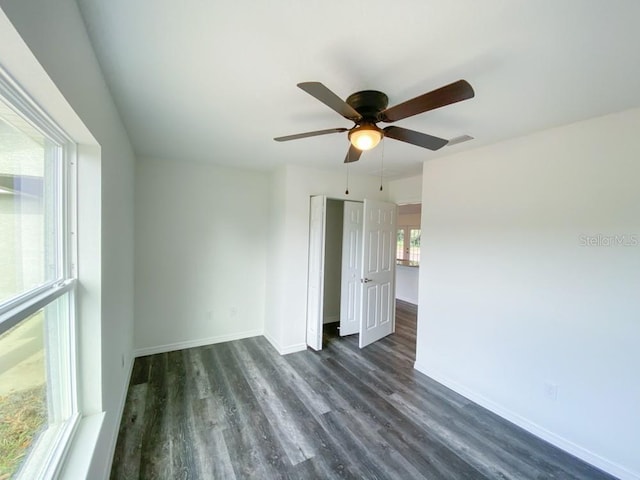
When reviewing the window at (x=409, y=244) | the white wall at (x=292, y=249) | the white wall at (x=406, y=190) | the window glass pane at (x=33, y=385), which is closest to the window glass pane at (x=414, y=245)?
the window at (x=409, y=244)

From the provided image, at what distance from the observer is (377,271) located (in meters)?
3.89

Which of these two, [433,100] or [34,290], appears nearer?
[34,290]

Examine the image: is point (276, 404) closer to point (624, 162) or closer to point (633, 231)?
point (633, 231)

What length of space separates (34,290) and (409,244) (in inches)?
284

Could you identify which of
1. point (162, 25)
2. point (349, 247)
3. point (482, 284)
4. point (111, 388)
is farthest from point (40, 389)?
point (349, 247)

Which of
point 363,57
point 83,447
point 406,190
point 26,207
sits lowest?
point 83,447

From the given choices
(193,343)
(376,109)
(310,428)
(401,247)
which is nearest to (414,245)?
(401,247)

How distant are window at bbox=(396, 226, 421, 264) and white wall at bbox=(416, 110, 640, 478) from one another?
433cm

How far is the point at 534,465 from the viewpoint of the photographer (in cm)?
192

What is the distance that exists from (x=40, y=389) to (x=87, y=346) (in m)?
0.33

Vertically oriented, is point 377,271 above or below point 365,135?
below

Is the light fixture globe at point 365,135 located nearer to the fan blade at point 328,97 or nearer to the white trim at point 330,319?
the fan blade at point 328,97

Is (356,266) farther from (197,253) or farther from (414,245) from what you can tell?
(414,245)

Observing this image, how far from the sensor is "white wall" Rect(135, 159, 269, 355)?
334 centimetres
